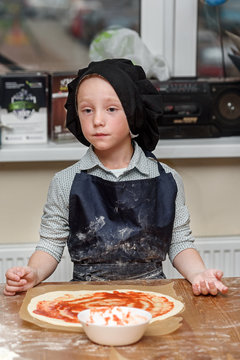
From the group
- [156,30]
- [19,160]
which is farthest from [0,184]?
[156,30]

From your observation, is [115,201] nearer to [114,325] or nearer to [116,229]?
[116,229]

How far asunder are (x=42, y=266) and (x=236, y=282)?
46 cm

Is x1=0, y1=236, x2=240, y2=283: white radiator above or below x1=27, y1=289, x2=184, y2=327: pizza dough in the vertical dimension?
below

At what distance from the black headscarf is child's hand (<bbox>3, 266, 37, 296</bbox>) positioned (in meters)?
0.45

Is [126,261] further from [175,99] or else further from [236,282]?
[175,99]

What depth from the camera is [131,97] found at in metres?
1.60

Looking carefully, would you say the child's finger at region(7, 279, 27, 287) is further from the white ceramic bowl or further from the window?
the window

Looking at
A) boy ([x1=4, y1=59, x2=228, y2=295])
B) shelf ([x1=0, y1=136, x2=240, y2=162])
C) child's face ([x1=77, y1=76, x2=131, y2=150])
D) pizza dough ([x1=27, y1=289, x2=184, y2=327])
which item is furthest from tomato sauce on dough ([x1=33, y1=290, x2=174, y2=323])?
shelf ([x1=0, y1=136, x2=240, y2=162])

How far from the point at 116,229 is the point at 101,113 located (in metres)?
0.29

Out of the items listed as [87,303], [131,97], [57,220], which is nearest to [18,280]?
[87,303]

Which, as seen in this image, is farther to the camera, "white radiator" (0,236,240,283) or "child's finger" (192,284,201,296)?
"white radiator" (0,236,240,283)

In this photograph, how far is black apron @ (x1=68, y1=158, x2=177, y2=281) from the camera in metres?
1.65

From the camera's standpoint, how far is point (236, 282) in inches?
59.7

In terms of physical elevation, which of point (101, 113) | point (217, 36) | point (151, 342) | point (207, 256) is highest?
point (217, 36)
